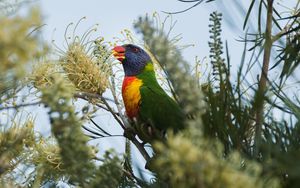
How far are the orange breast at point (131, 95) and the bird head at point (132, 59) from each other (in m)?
0.16

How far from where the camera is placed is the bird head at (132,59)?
3.00 m

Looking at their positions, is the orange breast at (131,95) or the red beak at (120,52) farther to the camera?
the red beak at (120,52)

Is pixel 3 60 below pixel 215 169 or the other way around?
the other way around

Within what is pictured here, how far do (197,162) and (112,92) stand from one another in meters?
1.46

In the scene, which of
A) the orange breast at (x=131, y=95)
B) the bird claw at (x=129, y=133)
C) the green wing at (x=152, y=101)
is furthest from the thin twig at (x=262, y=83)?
the orange breast at (x=131, y=95)

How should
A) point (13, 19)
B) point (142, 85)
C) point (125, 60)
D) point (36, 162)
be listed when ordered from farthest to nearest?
point (125, 60) < point (142, 85) < point (36, 162) < point (13, 19)

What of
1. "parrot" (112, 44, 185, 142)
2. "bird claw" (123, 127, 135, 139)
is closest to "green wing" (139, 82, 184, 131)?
"parrot" (112, 44, 185, 142)

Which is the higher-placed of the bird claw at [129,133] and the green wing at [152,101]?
the green wing at [152,101]

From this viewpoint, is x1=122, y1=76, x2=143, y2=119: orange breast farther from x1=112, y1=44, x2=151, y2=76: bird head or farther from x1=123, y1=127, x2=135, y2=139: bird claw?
x1=123, y1=127, x2=135, y2=139: bird claw

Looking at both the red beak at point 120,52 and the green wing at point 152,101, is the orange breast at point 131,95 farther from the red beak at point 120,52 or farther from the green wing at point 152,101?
the red beak at point 120,52

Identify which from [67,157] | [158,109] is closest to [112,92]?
[158,109]

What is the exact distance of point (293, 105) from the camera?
1399mm

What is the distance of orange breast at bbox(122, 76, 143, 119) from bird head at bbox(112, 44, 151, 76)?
0.16 m

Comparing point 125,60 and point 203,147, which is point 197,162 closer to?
point 203,147
